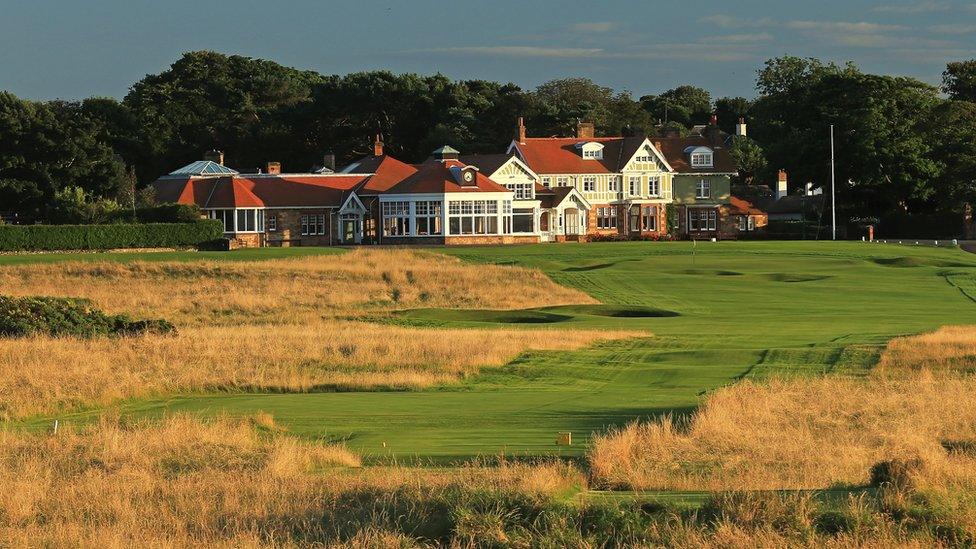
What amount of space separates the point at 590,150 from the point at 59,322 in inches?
2603

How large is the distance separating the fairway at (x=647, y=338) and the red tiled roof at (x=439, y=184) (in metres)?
10.3

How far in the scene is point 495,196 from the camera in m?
89.9

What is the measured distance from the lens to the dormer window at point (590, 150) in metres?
100

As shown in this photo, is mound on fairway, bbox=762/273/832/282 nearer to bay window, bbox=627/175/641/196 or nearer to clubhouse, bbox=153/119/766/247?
clubhouse, bbox=153/119/766/247

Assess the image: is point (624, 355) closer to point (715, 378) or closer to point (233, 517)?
point (715, 378)

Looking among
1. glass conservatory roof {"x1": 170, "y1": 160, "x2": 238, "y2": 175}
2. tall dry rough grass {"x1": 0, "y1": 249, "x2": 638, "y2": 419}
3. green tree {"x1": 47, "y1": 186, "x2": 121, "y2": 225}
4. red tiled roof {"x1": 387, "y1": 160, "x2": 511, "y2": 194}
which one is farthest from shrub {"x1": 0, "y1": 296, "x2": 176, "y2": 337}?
glass conservatory roof {"x1": 170, "y1": 160, "x2": 238, "y2": 175}

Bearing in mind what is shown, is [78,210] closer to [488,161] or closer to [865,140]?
[488,161]

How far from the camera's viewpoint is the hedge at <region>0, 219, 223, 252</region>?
75.8 m

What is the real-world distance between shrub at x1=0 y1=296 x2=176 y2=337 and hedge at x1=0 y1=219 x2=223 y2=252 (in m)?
37.6

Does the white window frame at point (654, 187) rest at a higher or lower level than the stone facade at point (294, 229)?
higher

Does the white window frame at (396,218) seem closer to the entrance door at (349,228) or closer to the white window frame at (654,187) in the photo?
the entrance door at (349,228)

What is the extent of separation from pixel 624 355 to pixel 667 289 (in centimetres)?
2470

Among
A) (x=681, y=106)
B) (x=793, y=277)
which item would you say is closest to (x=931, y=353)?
(x=793, y=277)

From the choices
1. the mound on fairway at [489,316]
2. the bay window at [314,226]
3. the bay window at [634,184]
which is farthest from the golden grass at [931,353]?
the bay window at [634,184]
